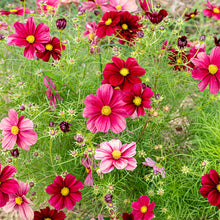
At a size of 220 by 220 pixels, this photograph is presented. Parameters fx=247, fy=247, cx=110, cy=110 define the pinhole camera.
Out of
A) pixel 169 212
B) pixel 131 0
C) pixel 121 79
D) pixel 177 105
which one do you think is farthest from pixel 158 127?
pixel 131 0

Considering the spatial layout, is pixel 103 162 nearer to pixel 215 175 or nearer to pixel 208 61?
pixel 215 175

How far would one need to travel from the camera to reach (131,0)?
44.9 inches

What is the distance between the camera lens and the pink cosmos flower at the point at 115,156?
2.83ft

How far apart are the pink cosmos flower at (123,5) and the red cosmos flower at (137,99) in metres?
0.44

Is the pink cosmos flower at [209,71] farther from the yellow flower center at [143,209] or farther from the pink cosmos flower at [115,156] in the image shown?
the yellow flower center at [143,209]

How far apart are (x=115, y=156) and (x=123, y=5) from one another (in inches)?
27.9

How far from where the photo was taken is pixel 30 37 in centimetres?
100

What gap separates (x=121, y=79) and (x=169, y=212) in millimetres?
756

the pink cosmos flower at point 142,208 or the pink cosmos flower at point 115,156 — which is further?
the pink cosmos flower at point 142,208

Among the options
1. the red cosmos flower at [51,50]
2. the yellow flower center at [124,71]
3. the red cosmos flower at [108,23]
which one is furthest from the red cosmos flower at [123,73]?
the red cosmos flower at [51,50]

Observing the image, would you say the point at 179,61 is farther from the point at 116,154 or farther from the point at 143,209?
the point at 143,209

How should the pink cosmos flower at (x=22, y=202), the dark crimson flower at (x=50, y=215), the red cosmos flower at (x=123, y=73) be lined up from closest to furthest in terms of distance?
the red cosmos flower at (x=123, y=73)
the pink cosmos flower at (x=22, y=202)
the dark crimson flower at (x=50, y=215)

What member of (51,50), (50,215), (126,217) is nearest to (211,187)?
(126,217)

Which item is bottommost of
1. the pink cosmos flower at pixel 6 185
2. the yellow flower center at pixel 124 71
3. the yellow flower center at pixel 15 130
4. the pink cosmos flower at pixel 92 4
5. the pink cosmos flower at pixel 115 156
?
the pink cosmos flower at pixel 6 185
